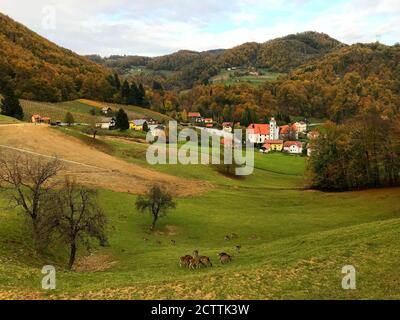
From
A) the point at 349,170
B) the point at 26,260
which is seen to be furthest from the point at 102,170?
the point at 349,170

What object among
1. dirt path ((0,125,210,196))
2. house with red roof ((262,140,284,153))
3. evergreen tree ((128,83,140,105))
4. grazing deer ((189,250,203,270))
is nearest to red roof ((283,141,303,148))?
house with red roof ((262,140,284,153))

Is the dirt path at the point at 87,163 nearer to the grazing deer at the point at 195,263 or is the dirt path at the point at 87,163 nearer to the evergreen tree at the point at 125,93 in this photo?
A: the grazing deer at the point at 195,263

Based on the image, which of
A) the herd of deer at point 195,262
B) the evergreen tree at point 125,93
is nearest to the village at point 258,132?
the evergreen tree at point 125,93

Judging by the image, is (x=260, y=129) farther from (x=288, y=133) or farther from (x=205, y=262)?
(x=205, y=262)

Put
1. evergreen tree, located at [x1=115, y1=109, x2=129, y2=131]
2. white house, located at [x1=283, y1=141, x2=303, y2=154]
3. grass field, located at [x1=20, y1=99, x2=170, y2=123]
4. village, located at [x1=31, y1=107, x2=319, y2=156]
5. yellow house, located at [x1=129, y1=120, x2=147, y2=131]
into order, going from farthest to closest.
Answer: white house, located at [x1=283, y1=141, x2=303, y2=154], grass field, located at [x1=20, y1=99, x2=170, y2=123], yellow house, located at [x1=129, y1=120, x2=147, y2=131], village, located at [x1=31, y1=107, x2=319, y2=156], evergreen tree, located at [x1=115, y1=109, x2=129, y2=131]

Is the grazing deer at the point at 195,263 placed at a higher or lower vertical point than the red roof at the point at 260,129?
lower

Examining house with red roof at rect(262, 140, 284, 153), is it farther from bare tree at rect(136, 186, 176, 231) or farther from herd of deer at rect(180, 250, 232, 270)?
herd of deer at rect(180, 250, 232, 270)
